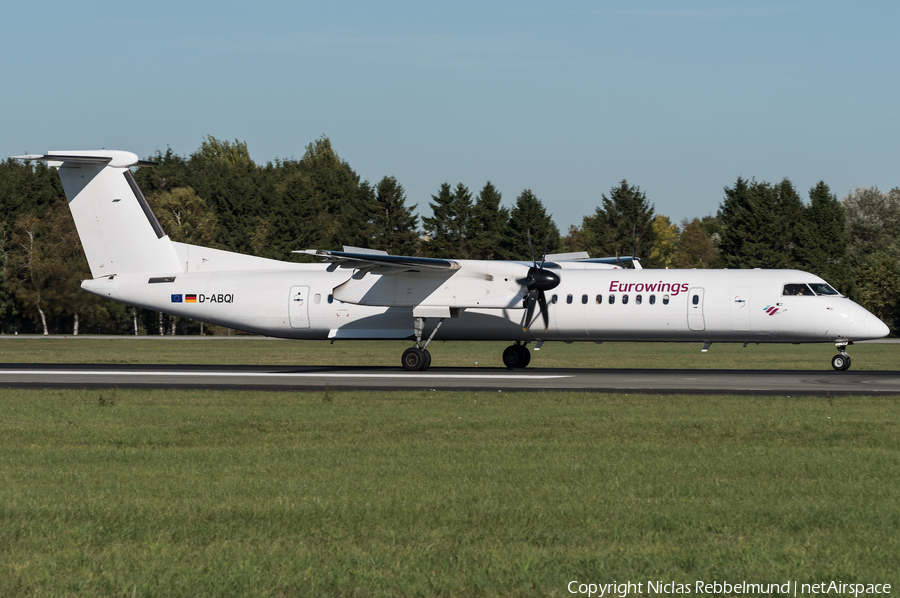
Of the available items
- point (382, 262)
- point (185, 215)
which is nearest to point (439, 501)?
point (382, 262)

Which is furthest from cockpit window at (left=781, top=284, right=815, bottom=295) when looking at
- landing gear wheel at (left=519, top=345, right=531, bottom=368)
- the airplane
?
landing gear wheel at (left=519, top=345, right=531, bottom=368)

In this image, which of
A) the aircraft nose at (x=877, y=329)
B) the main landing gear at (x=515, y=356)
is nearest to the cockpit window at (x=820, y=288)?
the aircraft nose at (x=877, y=329)

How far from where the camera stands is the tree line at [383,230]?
3012 inches

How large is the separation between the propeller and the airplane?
0.14ft

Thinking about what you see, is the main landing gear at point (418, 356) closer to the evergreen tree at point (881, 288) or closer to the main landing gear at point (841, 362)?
the main landing gear at point (841, 362)

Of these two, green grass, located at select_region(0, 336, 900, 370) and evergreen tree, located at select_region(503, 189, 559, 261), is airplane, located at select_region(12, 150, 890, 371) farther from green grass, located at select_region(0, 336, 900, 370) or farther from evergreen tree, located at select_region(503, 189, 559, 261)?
evergreen tree, located at select_region(503, 189, 559, 261)

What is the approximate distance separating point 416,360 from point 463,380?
198 inches

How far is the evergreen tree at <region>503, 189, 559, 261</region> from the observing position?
85.4 m

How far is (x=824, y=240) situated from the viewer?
3130 inches

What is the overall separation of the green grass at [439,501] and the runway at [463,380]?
5.08m

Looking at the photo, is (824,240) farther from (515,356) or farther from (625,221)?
(515,356)

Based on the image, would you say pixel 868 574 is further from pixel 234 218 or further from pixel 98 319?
pixel 234 218

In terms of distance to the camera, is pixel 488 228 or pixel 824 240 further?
pixel 488 228

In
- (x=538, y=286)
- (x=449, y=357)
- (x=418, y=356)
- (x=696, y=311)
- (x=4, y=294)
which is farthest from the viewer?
(x=4, y=294)
